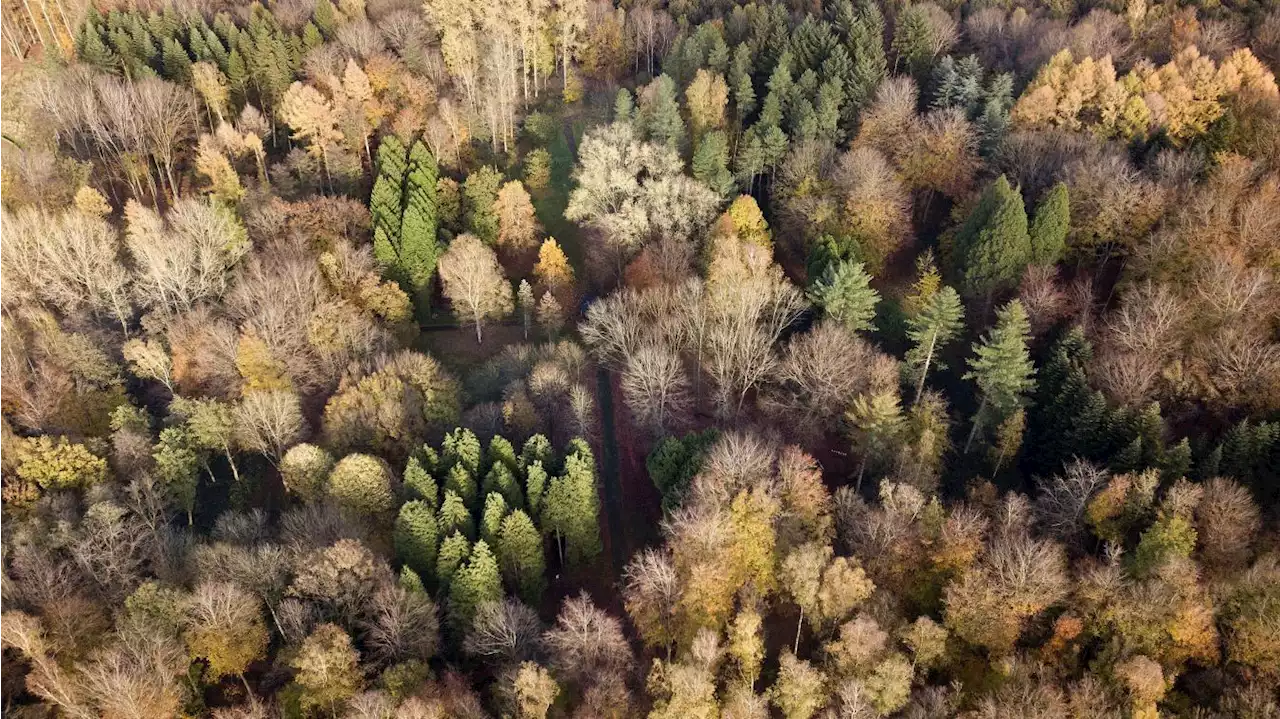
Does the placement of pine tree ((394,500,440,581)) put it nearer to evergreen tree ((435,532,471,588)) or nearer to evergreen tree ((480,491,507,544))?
evergreen tree ((435,532,471,588))

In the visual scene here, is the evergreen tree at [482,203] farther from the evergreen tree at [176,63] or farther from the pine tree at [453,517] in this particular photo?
the evergreen tree at [176,63]

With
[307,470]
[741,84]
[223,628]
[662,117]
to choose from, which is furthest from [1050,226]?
[223,628]

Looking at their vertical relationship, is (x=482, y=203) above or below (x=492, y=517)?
above

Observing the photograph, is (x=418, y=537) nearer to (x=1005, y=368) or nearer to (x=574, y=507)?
(x=574, y=507)

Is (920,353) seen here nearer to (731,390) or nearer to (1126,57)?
(731,390)

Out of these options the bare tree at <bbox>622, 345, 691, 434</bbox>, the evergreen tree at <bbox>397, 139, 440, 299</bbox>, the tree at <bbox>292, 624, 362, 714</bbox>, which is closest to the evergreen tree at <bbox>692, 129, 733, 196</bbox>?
the bare tree at <bbox>622, 345, 691, 434</bbox>

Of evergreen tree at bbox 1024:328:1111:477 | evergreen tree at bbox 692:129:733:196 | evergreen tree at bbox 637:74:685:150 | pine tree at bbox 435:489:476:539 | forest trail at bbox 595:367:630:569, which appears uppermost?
evergreen tree at bbox 637:74:685:150
